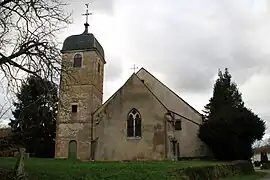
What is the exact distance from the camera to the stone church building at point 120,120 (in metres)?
31.4

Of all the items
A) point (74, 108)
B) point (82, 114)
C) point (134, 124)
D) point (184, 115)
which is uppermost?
point (74, 108)

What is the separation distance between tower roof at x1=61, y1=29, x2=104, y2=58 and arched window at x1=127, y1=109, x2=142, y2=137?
975cm

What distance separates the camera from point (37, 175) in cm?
1202

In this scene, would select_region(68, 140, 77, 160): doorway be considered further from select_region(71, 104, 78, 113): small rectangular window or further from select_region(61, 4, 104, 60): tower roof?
select_region(61, 4, 104, 60): tower roof

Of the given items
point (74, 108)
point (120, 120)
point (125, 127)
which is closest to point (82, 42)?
point (74, 108)

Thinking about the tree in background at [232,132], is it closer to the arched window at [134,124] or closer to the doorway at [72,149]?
the arched window at [134,124]

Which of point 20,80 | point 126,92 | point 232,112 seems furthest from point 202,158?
point 20,80

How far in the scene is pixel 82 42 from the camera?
3859cm

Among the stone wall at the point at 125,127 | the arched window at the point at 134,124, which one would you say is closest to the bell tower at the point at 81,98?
the stone wall at the point at 125,127

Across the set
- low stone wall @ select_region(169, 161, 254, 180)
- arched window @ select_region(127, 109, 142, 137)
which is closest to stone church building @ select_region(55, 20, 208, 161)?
arched window @ select_region(127, 109, 142, 137)

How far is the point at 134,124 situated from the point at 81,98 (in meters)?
7.72

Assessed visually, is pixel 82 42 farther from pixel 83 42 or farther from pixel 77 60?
pixel 77 60

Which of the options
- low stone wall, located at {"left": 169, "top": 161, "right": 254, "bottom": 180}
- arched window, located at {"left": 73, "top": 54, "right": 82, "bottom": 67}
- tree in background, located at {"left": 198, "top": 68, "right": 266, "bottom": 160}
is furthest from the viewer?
arched window, located at {"left": 73, "top": 54, "right": 82, "bottom": 67}

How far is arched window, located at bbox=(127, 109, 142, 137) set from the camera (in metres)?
32.3
